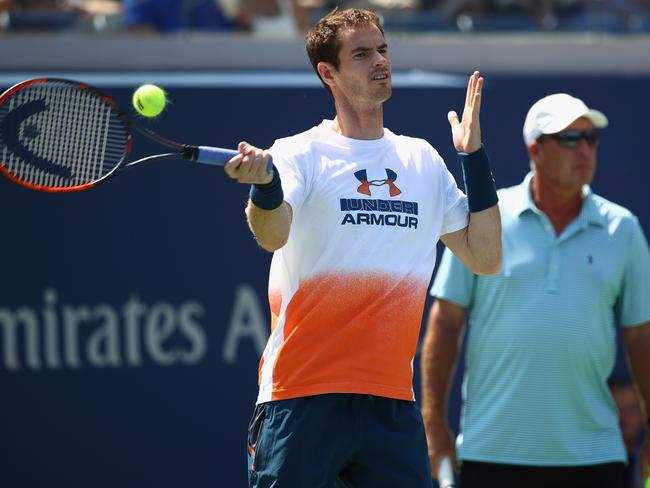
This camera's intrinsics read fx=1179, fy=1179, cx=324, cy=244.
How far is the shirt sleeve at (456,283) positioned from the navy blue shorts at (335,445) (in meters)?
1.14

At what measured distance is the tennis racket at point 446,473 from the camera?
13.9 ft

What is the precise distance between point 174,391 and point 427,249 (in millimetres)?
2563

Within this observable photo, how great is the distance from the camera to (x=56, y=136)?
3535 millimetres

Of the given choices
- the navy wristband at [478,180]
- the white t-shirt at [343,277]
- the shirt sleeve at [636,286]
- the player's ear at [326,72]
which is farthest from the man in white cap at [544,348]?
the player's ear at [326,72]

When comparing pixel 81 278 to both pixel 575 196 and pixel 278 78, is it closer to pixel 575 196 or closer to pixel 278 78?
pixel 278 78

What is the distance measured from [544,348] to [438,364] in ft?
1.32

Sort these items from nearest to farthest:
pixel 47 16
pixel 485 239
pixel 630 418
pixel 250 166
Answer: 1. pixel 250 166
2. pixel 485 239
3. pixel 630 418
4. pixel 47 16

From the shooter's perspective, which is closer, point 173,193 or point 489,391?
point 489,391

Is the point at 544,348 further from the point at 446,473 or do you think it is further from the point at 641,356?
the point at 446,473

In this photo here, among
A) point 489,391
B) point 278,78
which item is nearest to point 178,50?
point 278,78

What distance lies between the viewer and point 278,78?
19.4ft

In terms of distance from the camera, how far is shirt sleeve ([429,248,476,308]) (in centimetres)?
435

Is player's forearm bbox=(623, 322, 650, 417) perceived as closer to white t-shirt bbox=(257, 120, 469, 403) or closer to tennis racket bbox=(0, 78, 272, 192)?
white t-shirt bbox=(257, 120, 469, 403)

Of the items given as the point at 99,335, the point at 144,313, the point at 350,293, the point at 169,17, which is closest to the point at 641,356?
the point at 350,293
